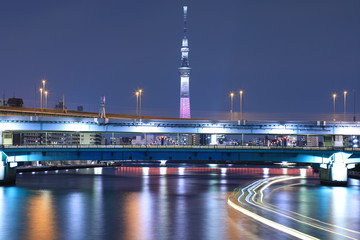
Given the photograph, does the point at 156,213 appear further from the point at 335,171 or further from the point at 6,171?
the point at 335,171

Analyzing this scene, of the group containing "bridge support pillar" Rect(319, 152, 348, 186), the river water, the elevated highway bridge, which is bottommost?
the river water

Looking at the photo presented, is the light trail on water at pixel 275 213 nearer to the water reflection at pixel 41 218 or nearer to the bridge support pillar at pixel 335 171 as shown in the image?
the bridge support pillar at pixel 335 171

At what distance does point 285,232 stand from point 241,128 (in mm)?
66531

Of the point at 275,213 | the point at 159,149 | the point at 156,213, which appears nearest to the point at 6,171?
the point at 159,149

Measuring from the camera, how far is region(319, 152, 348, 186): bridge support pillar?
122 metres

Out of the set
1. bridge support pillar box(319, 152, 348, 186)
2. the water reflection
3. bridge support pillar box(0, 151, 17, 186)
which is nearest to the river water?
the water reflection

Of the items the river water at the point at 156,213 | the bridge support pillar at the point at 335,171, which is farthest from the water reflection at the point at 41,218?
the bridge support pillar at the point at 335,171

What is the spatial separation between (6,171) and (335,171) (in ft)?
200

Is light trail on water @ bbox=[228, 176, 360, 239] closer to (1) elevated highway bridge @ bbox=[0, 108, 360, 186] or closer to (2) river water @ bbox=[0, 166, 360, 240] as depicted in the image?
(2) river water @ bbox=[0, 166, 360, 240]

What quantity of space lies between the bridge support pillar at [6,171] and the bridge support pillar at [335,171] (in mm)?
57454

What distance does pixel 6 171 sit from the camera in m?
121

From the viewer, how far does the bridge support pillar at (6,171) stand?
4535 inches

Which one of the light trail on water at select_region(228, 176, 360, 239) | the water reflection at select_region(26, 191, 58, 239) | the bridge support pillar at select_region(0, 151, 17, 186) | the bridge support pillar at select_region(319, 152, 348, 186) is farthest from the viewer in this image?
the bridge support pillar at select_region(319, 152, 348, 186)

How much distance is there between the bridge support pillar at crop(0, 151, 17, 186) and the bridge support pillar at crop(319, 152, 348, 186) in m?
57.5
